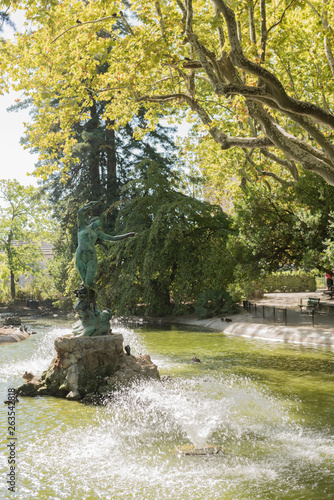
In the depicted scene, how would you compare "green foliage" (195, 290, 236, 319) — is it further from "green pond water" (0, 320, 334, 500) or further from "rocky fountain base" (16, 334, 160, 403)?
"rocky fountain base" (16, 334, 160, 403)

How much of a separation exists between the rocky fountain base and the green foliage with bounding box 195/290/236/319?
1332cm

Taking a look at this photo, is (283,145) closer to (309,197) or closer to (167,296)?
(309,197)

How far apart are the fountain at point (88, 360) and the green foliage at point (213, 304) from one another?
12740mm

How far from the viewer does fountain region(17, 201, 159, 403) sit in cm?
991

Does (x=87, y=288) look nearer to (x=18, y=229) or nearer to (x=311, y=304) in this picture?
(x=311, y=304)

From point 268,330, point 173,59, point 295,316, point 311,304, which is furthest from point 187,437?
point 311,304

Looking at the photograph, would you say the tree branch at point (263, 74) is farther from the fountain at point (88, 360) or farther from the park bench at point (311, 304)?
the park bench at point (311, 304)

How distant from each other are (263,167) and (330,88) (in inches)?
299

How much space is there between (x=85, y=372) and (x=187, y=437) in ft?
10.6

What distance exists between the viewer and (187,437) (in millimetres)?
7539

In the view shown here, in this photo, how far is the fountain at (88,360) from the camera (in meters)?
9.91

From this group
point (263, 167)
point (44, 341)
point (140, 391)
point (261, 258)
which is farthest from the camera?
point (263, 167)

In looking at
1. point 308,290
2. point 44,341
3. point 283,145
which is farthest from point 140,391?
point 308,290

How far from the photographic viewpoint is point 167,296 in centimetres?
2677
